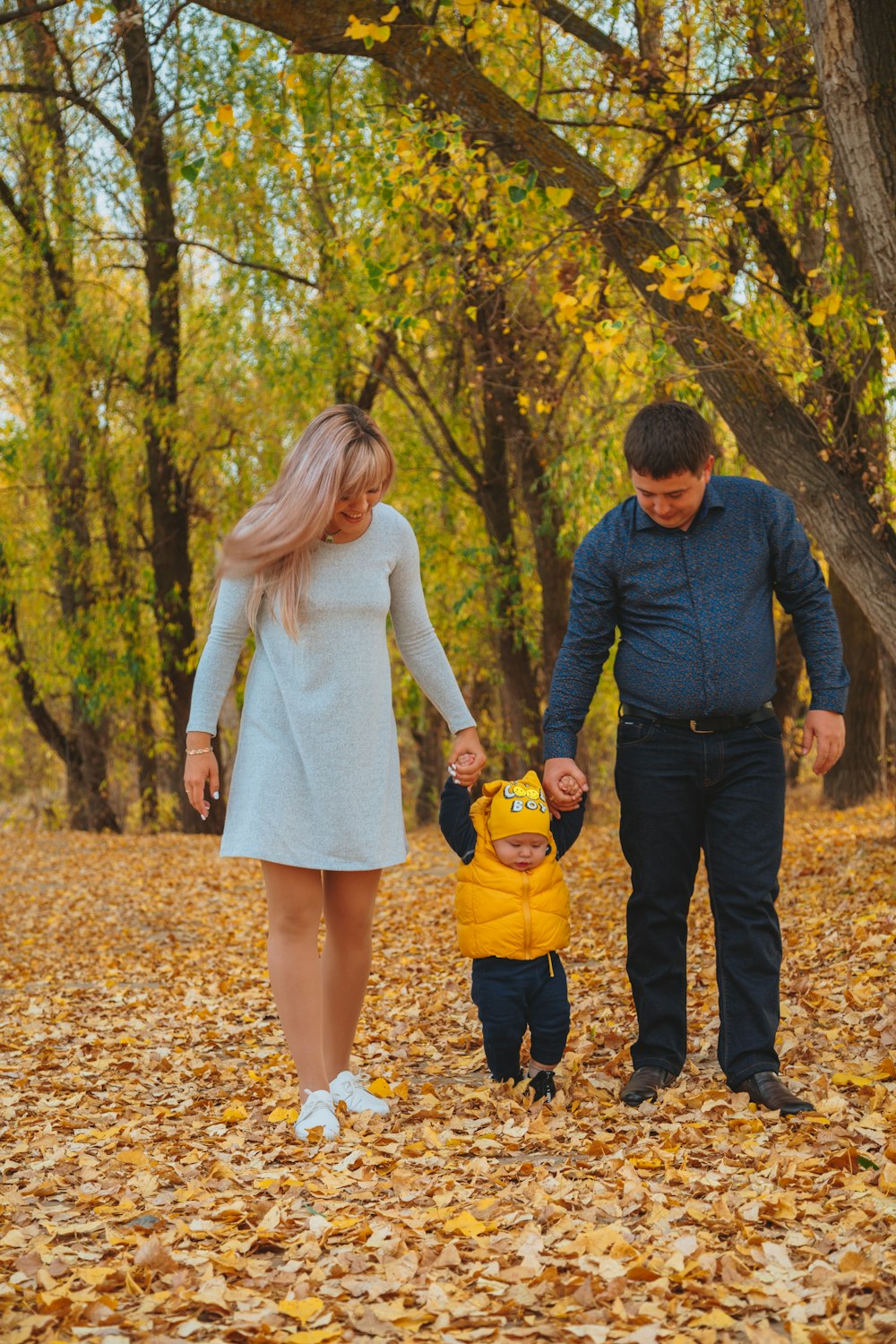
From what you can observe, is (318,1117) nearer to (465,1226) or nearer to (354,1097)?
(354,1097)

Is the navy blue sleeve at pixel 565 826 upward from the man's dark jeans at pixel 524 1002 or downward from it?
upward

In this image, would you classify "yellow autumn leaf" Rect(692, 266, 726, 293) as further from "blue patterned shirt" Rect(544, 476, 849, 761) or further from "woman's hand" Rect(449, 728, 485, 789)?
"woman's hand" Rect(449, 728, 485, 789)

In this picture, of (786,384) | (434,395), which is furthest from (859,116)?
(434,395)

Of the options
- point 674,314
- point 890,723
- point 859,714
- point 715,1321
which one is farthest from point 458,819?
point 890,723

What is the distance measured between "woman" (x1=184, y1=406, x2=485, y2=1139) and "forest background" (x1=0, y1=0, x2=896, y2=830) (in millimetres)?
2267

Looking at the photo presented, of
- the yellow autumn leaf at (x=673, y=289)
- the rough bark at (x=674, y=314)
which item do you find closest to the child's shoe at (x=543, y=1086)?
the rough bark at (x=674, y=314)

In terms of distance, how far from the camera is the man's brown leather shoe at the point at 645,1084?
388cm

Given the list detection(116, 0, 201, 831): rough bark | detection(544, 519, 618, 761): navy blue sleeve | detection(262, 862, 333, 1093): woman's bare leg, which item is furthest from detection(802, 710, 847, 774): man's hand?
detection(116, 0, 201, 831): rough bark

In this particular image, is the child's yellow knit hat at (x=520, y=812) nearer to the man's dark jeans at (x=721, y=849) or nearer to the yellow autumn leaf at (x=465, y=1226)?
the man's dark jeans at (x=721, y=849)

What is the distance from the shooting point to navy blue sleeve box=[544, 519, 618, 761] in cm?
394

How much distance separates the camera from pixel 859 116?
5.11 meters

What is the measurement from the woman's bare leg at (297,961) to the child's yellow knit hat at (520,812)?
0.58 meters

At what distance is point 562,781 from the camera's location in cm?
388

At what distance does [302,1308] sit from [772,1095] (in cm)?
166
